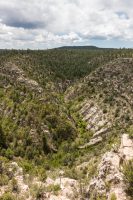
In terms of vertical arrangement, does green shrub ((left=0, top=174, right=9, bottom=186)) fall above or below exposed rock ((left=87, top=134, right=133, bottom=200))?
below

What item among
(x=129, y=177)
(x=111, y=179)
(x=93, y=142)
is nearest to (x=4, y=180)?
(x=111, y=179)

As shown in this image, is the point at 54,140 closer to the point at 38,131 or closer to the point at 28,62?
the point at 38,131

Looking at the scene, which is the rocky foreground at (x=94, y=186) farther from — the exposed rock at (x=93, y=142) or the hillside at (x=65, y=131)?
the exposed rock at (x=93, y=142)

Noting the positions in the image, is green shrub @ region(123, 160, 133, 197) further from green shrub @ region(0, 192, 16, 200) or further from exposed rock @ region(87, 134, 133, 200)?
green shrub @ region(0, 192, 16, 200)

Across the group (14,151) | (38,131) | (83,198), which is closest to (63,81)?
(38,131)

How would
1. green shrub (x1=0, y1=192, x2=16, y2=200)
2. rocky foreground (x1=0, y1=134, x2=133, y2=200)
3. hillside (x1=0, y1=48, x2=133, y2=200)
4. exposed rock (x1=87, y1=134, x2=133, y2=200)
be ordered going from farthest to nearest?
1. hillside (x1=0, y1=48, x2=133, y2=200)
2. green shrub (x1=0, y1=192, x2=16, y2=200)
3. rocky foreground (x1=0, y1=134, x2=133, y2=200)
4. exposed rock (x1=87, y1=134, x2=133, y2=200)

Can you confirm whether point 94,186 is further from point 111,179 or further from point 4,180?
point 4,180

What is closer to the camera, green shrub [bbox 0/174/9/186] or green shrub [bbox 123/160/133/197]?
green shrub [bbox 123/160/133/197]

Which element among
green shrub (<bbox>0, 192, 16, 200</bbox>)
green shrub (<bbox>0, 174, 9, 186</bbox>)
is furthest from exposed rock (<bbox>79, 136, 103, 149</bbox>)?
green shrub (<bbox>0, 192, 16, 200</bbox>)
